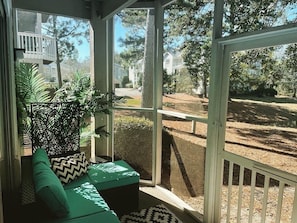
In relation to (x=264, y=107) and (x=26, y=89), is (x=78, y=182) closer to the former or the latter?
(x=26, y=89)

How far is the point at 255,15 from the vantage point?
215cm

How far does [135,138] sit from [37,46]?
210cm

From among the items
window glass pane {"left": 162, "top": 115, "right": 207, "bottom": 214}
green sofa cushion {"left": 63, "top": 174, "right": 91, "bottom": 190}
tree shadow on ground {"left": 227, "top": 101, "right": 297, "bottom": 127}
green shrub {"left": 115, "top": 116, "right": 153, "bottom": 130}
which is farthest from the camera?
green shrub {"left": 115, "top": 116, "right": 153, "bottom": 130}

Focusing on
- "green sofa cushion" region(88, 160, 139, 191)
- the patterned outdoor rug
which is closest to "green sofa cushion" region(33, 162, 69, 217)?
"green sofa cushion" region(88, 160, 139, 191)

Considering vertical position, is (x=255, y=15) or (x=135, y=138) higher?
(x=255, y=15)

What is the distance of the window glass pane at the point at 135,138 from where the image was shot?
3.84 metres

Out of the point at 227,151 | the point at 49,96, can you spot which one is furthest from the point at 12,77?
the point at 227,151

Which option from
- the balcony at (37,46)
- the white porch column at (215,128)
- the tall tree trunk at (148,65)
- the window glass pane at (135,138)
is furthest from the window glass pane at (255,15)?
the balcony at (37,46)

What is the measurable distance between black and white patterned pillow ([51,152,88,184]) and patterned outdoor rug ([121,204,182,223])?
779 mm

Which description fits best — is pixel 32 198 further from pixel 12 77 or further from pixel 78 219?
pixel 12 77

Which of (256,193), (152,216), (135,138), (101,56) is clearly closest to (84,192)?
(152,216)

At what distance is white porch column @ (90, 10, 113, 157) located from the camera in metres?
3.94

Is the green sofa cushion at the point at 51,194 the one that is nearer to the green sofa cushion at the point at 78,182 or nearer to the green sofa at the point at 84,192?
the green sofa at the point at 84,192

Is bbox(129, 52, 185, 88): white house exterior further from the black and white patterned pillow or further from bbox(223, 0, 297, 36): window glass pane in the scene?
the black and white patterned pillow
